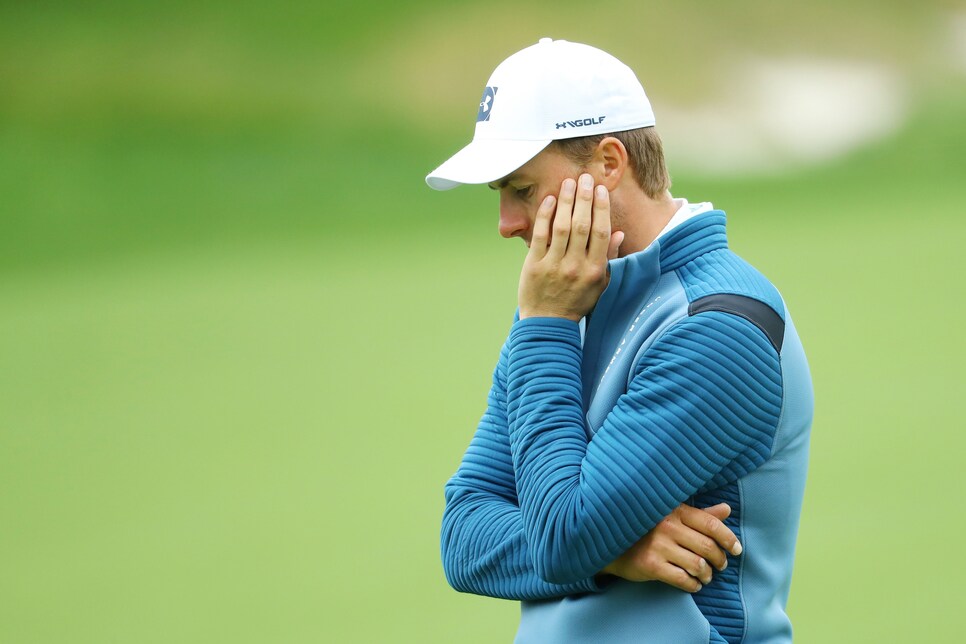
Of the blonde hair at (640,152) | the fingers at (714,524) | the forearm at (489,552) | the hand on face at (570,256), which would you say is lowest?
the forearm at (489,552)

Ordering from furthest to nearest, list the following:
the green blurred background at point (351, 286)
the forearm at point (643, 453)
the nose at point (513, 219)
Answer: the green blurred background at point (351, 286) → the nose at point (513, 219) → the forearm at point (643, 453)

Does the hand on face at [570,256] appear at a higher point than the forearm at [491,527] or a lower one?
higher

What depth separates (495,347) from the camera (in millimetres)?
5719

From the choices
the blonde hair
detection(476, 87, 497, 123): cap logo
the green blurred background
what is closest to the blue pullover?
the blonde hair

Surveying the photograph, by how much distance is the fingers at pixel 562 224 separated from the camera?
1.66m

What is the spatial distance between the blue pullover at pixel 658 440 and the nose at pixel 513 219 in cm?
17

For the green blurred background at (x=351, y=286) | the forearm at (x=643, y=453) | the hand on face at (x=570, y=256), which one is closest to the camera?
the forearm at (x=643, y=453)

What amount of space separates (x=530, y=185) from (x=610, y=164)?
4.7 inches

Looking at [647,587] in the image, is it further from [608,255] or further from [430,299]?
[430,299]

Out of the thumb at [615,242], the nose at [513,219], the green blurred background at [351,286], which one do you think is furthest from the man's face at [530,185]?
the green blurred background at [351,286]

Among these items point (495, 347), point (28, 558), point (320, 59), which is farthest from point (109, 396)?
point (320, 59)

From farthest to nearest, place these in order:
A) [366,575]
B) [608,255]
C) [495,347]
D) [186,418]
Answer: [495,347], [186,418], [366,575], [608,255]

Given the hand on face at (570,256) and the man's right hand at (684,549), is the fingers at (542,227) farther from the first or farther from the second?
the man's right hand at (684,549)

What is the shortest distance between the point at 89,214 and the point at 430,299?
8.37 feet
